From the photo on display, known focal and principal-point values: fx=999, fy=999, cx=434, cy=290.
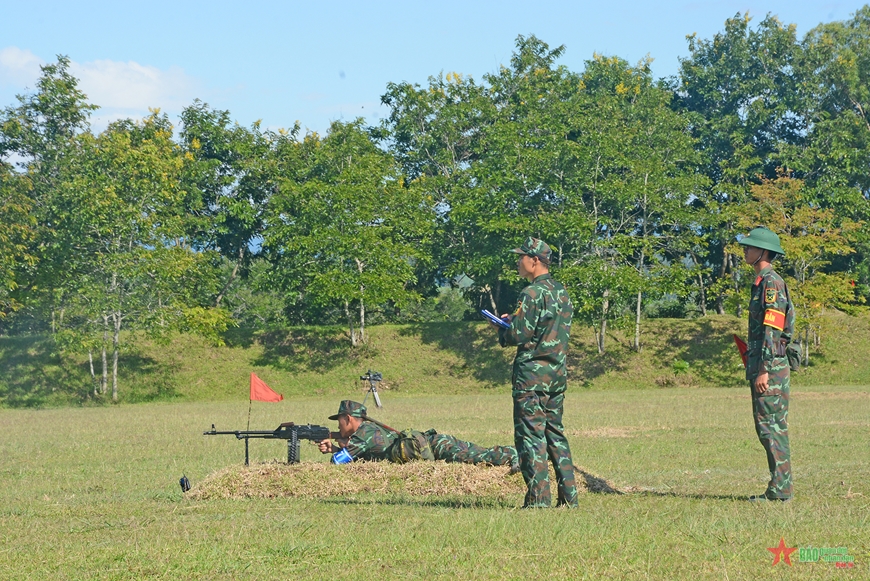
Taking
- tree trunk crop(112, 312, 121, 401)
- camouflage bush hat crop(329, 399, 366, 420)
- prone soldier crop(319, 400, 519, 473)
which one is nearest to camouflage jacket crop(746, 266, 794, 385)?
prone soldier crop(319, 400, 519, 473)

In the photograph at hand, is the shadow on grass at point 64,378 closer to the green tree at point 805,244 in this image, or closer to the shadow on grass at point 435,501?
the green tree at point 805,244

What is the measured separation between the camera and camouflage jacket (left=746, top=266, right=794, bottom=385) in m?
9.58

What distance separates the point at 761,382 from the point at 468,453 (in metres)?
3.45

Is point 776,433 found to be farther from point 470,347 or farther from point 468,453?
point 470,347

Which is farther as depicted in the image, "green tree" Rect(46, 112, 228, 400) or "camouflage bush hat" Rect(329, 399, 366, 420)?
"green tree" Rect(46, 112, 228, 400)

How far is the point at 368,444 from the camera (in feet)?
38.6

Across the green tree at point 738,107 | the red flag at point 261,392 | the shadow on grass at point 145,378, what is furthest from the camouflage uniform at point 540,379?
the green tree at point 738,107

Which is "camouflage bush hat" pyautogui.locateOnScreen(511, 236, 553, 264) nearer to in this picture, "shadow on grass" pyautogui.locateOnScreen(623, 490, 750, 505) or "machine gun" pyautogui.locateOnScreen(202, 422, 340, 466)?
"shadow on grass" pyautogui.locateOnScreen(623, 490, 750, 505)

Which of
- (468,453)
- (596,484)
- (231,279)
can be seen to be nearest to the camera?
(596,484)

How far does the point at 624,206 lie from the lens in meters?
48.3

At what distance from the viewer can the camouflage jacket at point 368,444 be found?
11.8m

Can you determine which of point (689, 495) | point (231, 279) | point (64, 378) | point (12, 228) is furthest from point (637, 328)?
point (689, 495)

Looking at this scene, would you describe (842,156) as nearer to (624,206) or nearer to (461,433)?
(624,206)

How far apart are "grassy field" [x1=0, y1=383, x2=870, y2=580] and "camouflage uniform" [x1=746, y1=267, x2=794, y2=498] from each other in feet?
1.28
